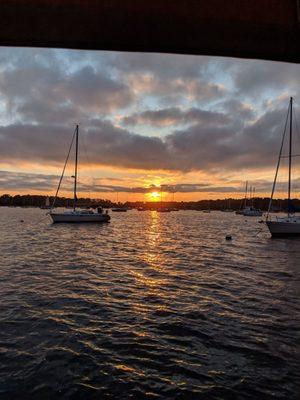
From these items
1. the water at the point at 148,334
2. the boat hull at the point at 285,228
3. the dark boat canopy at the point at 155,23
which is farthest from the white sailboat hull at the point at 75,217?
the dark boat canopy at the point at 155,23

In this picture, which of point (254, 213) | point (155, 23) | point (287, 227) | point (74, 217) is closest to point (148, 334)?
point (155, 23)

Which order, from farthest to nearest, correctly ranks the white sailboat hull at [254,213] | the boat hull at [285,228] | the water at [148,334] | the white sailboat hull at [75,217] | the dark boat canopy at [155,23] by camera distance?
the white sailboat hull at [254,213], the white sailboat hull at [75,217], the boat hull at [285,228], the water at [148,334], the dark boat canopy at [155,23]

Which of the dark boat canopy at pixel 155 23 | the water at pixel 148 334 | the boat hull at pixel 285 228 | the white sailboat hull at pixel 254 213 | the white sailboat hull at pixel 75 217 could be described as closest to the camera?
the dark boat canopy at pixel 155 23

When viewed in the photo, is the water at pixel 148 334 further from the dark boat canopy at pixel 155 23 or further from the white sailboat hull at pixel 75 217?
the white sailboat hull at pixel 75 217

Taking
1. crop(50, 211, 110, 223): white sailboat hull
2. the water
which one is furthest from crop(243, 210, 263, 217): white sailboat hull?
the water

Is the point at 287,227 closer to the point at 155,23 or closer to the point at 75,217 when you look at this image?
the point at 75,217

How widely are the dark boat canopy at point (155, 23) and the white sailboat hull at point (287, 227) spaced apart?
128 feet

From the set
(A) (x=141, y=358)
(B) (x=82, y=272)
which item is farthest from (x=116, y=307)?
(B) (x=82, y=272)

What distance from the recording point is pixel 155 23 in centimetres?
324

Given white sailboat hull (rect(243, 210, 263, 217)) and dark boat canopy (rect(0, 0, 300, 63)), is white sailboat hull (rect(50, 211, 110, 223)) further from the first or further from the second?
white sailboat hull (rect(243, 210, 263, 217))

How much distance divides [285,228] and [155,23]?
132 ft

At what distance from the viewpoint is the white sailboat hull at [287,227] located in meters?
39.0

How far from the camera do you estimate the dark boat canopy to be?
318 cm

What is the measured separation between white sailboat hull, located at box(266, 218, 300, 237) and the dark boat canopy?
39008 mm
